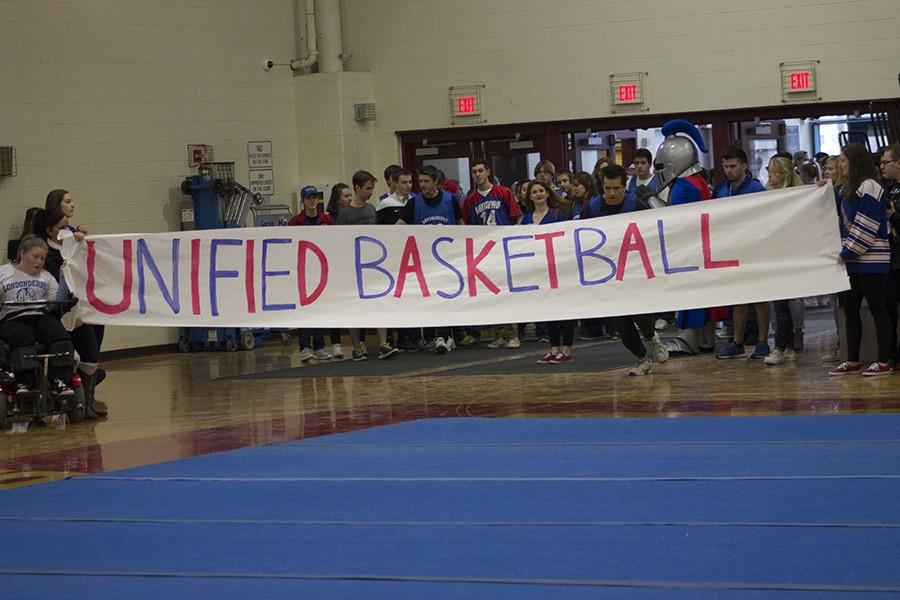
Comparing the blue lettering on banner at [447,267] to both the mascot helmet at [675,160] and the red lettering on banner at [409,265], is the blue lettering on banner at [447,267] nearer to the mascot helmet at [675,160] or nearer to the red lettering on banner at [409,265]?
the red lettering on banner at [409,265]

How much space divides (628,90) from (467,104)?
2061 millimetres

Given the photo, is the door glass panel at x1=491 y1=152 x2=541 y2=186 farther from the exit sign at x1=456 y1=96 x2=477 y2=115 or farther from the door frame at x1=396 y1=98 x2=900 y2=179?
the exit sign at x1=456 y1=96 x2=477 y2=115

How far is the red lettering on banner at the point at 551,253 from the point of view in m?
9.77

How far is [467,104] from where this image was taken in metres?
16.8

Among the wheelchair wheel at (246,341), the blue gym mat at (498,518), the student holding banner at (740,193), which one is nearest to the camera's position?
the blue gym mat at (498,518)

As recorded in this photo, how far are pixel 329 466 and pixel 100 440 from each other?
2284 mm

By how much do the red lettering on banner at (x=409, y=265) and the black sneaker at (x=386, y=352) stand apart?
268cm

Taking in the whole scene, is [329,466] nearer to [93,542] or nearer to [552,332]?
[93,542]

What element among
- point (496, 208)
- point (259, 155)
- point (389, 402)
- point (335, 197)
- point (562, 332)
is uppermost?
point (259, 155)

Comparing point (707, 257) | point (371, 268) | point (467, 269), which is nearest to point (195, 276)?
point (371, 268)

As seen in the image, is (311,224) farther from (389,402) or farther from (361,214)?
(389,402)

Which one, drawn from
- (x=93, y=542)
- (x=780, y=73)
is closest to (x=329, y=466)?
(x=93, y=542)

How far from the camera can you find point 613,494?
5.66m

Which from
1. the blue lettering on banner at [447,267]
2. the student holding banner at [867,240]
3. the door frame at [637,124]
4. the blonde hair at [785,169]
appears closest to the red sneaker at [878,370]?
the student holding banner at [867,240]
